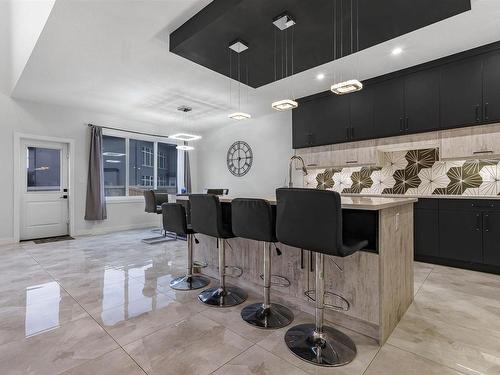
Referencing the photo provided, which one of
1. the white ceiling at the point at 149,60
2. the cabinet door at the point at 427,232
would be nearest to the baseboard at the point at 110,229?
the white ceiling at the point at 149,60

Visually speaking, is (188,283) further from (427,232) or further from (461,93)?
(461,93)

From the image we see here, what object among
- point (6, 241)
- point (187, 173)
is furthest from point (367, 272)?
point (187, 173)

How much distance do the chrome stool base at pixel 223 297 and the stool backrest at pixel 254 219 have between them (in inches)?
28.1

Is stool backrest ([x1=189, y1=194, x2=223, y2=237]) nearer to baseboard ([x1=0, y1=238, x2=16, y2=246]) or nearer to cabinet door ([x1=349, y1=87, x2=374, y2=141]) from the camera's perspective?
cabinet door ([x1=349, y1=87, x2=374, y2=141])

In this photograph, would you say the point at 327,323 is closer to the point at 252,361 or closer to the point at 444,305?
the point at 252,361

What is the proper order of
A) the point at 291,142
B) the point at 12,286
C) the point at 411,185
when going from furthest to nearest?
the point at 291,142, the point at 411,185, the point at 12,286

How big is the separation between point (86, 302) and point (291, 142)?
14.8 ft

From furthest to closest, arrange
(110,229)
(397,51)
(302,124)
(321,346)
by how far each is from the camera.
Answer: (110,229)
(302,124)
(397,51)
(321,346)

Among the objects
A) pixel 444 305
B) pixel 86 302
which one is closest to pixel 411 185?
pixel 444 305

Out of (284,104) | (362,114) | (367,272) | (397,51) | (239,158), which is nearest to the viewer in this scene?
(367,272)

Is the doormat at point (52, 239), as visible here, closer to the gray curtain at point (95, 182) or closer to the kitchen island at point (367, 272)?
the gray curtain at point (95, 182)

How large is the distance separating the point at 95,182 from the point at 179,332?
16.3 feet

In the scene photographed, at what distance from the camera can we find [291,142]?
552 centimetres

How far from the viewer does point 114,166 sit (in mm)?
6434
